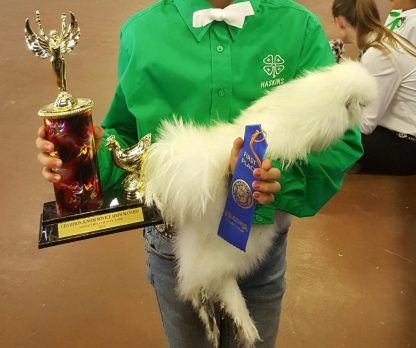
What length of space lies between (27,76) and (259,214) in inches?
139

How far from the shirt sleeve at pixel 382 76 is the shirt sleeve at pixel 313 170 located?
1.53m

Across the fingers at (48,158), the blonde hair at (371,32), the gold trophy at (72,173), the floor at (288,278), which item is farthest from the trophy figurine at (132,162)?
the blonde hair at (371,32)

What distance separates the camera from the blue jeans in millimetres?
1025

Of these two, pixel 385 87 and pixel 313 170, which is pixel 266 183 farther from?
pixel 385 87

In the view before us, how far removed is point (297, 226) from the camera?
2174 millimetres

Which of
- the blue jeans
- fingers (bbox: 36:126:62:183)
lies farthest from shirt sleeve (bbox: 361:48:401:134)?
fingers (bbox: 36:126:62:183)

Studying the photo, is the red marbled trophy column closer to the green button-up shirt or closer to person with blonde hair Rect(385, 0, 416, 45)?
the green button-up shirt

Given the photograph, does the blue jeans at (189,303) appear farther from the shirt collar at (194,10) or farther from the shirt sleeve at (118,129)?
the shirt collar at (194,10)

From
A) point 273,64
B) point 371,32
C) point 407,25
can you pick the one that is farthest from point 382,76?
point 273,64

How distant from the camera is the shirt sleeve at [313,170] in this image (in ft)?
2.69

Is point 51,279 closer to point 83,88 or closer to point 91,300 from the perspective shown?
point 91,300

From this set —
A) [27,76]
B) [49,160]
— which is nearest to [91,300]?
[49,160]

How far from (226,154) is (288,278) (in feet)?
3.98

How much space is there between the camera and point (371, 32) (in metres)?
2.44
